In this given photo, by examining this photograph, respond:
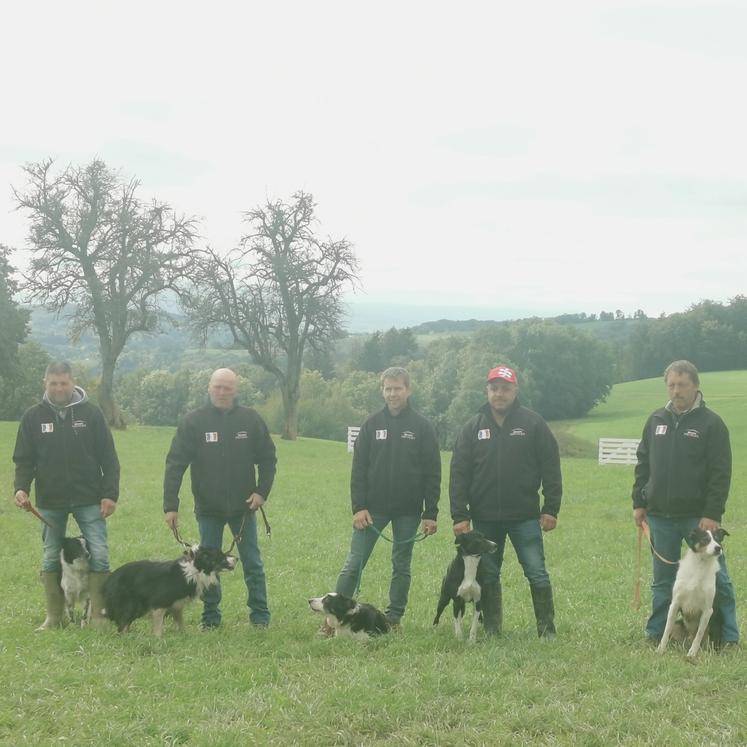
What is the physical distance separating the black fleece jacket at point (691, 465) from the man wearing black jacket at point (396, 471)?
1869mm

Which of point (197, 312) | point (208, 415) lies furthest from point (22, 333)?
point (208, 415)

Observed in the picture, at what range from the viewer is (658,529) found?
7438 mm

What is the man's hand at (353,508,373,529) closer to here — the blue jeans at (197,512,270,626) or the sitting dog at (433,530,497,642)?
the sitting dog at (433,530,497,642)

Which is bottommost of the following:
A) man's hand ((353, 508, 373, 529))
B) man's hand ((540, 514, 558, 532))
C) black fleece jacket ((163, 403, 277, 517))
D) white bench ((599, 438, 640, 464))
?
white bench ((599, 438, 640, 464))

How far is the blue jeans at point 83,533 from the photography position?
8.14 m

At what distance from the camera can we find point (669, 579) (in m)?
7.46

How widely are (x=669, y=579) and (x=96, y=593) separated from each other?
4.94m

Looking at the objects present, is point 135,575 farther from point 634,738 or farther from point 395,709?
point 634,738

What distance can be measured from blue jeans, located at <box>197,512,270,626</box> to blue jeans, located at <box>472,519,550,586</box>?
207cm

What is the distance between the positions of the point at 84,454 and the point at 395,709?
3.95 meters

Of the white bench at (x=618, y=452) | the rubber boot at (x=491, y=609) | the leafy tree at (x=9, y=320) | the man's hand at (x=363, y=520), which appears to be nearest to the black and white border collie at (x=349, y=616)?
the man's hand at (x=363, y=520)

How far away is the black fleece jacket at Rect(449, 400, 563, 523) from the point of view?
7.53 meters

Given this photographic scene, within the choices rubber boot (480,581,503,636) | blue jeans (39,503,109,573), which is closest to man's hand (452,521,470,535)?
rubber boot (480,581,503,636)

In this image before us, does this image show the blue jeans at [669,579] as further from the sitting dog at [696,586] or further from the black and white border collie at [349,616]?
the black and white border collie at [349,616]
